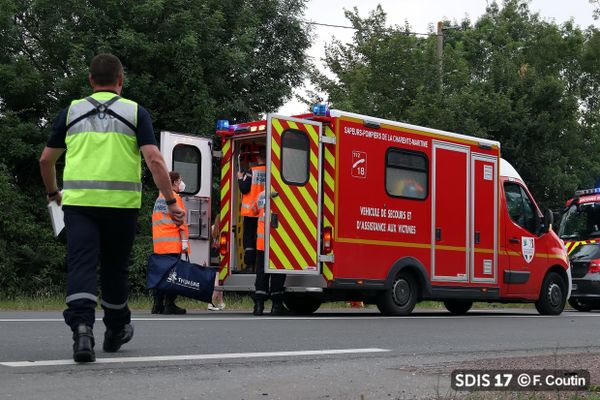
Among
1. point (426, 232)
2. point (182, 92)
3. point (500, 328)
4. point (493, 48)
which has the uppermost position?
point (493, 48)

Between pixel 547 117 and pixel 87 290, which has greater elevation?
pixel 547 117

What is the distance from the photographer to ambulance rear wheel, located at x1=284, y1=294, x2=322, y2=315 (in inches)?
552

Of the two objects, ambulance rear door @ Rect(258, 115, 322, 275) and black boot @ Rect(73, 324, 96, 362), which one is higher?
ambulance rear door @ Rect(258, 115, 322, 275)

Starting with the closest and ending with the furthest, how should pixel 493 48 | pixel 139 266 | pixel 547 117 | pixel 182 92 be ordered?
pixel 139 266 → pixel 182 92 → pixel 547 117 → pixel 493 48

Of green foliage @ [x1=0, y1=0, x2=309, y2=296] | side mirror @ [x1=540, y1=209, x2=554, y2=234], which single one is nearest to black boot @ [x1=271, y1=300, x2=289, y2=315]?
side mirror @ [x1=540, y1=209, x2=554, y2=234]

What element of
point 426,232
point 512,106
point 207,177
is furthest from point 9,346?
point 512,106

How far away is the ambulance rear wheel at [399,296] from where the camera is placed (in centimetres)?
1319

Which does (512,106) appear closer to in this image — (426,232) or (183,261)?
(426,232)

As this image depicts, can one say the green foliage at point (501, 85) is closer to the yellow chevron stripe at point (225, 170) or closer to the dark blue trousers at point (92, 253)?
the yellow chevron stripe at point (225, 170)

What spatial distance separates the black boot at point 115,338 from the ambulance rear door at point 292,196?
5.55 m

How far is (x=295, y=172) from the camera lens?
1255 centimetres

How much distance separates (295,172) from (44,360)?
664 cm

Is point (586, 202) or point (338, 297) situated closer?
point (338, 297)

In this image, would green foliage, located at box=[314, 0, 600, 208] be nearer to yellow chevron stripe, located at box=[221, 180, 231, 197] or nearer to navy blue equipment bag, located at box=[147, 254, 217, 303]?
yellow chevron stripe, located at box=[221, 180, 231, 197]
